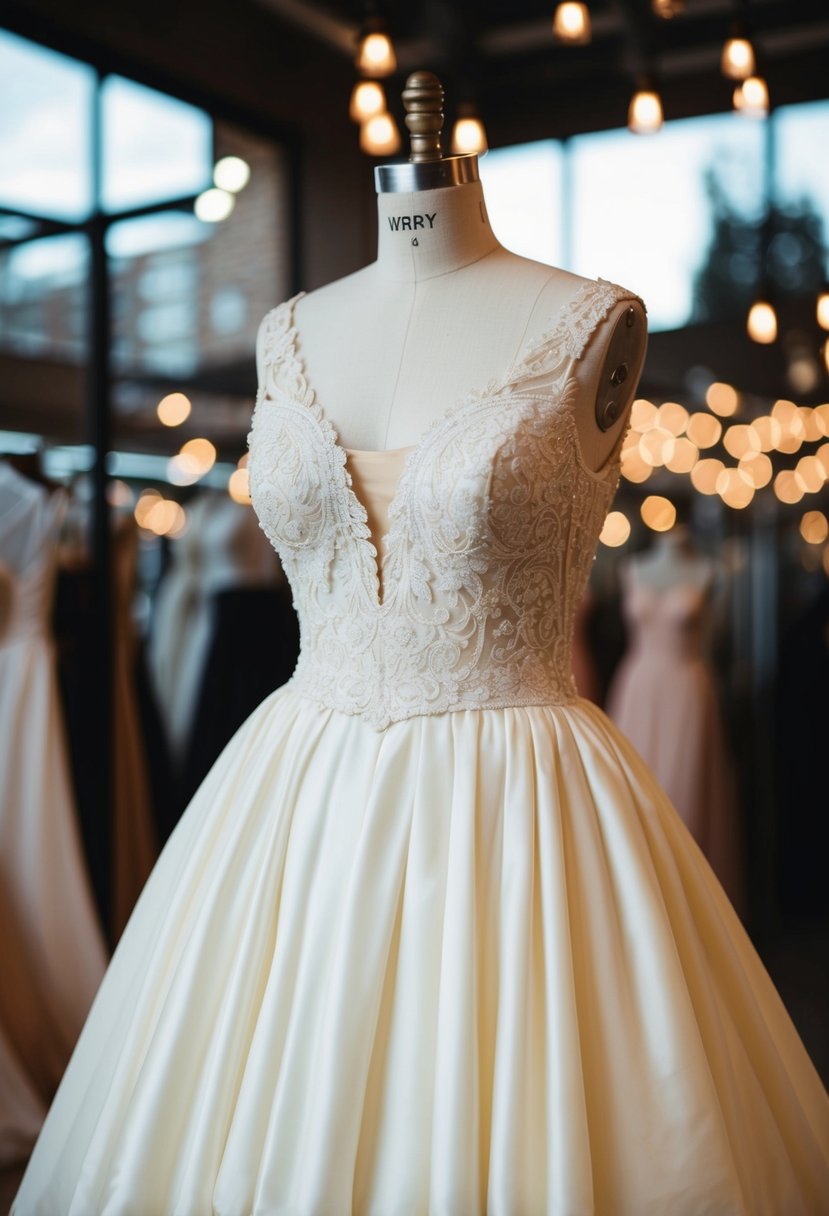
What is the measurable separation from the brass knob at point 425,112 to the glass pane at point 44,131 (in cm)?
239

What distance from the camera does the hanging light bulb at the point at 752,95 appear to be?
312 cm

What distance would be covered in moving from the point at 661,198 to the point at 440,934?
15.0ft

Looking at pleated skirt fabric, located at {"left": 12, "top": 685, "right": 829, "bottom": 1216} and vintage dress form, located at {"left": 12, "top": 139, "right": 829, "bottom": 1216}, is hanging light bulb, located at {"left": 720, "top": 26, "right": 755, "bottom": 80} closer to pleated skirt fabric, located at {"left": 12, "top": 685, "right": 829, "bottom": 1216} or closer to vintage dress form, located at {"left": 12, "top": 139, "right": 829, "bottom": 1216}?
vintage dress form, located at {"left": 12, "top": 139, "right": 829, "bottom": 1216}

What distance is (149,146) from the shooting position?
4.34 meters

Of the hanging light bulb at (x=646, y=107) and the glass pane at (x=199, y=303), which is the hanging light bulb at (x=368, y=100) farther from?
the glass pane at (x=199, y=303)

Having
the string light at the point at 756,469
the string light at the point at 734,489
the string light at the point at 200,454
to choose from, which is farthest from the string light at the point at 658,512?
the string light at the point at 200,454

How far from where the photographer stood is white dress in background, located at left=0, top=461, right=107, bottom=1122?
9.84 feet

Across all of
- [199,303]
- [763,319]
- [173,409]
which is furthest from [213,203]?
[763,319]

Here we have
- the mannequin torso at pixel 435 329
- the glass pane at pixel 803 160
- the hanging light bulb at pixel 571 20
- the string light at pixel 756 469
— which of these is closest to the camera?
the mannequin torso at pixel 435 329

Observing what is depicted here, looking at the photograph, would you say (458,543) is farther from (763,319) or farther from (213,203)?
(213,203)

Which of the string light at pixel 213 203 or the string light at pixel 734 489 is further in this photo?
the string light at pixel 734 489

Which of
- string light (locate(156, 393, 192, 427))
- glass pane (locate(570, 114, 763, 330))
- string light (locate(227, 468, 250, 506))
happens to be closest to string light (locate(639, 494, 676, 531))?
glass pane (locate(570, 114, 763, 330))

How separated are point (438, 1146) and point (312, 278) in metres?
4.48

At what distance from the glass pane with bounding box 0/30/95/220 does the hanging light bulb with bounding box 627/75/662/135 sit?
1.92 meters
